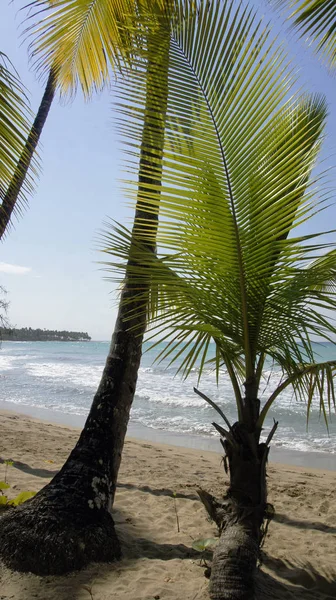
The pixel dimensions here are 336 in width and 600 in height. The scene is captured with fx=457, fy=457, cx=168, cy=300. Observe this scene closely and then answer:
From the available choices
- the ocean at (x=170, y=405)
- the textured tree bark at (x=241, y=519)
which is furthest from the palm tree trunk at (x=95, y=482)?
the ocean at (x=170, y=405)

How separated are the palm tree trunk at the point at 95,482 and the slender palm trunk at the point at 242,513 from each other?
2.83 feet

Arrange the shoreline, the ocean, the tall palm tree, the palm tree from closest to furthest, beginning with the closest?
1. the palm tree
2. the tall palm tree
3. the shoreline
4. the ocean

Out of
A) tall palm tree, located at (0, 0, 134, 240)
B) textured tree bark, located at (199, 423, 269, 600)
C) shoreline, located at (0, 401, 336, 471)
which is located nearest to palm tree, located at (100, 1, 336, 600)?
textured tree bark, located at (199, 423, 269, 600)

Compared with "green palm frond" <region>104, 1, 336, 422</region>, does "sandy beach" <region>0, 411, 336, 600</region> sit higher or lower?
lower

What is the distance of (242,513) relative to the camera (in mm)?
2533

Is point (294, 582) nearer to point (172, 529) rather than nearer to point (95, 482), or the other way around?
point (172, 529)

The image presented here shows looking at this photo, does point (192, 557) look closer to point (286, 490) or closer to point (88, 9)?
point (286, 490)

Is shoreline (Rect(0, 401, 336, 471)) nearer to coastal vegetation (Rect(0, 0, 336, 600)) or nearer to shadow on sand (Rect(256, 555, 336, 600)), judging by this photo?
shadow on sand (Rect(256, 555, 336, 600))

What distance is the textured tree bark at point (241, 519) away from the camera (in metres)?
2.40

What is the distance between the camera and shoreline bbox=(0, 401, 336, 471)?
8016 millimetres

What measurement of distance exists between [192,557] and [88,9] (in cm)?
526

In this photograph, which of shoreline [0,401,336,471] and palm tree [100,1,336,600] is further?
shoreline [0,401,336,471]

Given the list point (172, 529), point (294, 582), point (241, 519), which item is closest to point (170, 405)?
point (172, 529)

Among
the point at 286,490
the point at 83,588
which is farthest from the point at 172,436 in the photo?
the point at 83,588
